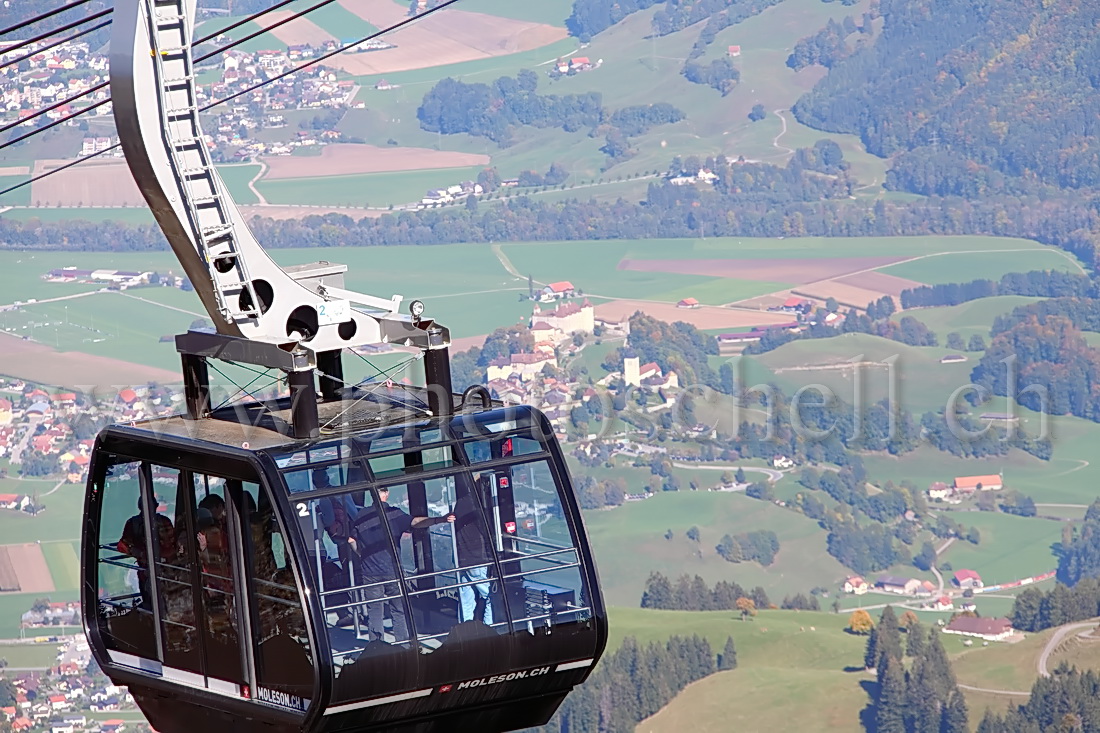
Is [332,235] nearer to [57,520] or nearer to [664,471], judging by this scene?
[664,471]

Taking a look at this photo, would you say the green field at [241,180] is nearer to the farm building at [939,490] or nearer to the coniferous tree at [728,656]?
the farm building at [939,490]

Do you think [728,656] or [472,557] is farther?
[728,656]

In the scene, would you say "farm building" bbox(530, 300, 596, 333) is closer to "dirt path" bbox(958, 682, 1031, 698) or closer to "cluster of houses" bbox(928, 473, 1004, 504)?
"cluster of houses" bbox(928, 473, 1004, 504)

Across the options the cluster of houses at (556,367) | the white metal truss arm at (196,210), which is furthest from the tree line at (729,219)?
the white metal truss arm at (196,210)

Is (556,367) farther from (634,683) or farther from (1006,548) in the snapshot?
(634,683)

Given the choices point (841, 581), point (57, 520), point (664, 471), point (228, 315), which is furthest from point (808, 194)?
point (228, 315)

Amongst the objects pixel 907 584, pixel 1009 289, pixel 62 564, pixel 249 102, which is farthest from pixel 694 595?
pixel 249 102
